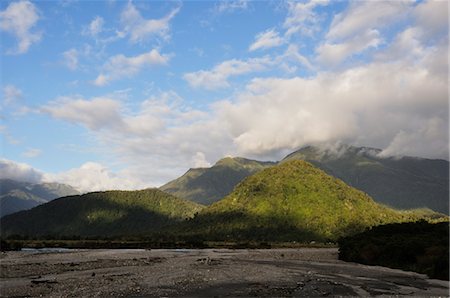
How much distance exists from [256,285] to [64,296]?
14.4 metres

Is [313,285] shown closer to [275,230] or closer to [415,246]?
[415,246]

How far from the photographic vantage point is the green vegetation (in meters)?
50.9

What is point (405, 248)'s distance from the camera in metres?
62.8

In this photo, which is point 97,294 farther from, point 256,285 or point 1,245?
point 1,245

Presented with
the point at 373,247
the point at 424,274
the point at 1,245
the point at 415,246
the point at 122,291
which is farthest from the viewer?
the point at 1,245

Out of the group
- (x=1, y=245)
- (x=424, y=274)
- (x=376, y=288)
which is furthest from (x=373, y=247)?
(x=1, y=245)

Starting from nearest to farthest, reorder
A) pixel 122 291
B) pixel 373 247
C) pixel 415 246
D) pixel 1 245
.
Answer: pixel 122 291, pixel 415 246, pixel 373 247, pixel 1 245

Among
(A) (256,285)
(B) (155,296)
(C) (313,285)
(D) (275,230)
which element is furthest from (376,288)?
(D) (275,230)

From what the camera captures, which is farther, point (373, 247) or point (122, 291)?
point (373, 247)

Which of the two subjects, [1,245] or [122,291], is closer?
[122,291]

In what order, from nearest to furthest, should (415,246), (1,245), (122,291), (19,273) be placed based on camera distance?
(122,291), (19,273), (415,246), (1,245)

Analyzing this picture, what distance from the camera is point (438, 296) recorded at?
29438mm

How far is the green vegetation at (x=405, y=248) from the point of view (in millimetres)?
50875

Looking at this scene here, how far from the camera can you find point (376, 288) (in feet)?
112
